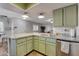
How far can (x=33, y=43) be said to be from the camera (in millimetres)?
1269

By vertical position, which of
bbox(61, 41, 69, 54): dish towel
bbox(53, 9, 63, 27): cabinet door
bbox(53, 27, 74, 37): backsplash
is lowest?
bbox(61, 41, 69, 54): dish towel

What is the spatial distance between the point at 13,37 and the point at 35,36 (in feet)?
1.02

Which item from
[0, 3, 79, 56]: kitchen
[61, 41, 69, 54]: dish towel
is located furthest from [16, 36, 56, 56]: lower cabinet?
[61, 41, 69, 54]: dish towel

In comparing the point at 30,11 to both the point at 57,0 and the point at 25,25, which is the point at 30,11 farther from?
the point at 57,0

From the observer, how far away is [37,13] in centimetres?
112

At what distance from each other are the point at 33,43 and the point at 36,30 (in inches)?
8.4

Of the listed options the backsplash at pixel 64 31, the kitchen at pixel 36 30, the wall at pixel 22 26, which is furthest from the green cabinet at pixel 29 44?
the backsplash at pixel 64 31

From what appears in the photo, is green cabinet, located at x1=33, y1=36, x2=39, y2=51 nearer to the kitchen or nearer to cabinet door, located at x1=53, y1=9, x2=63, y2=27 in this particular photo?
the kitchen

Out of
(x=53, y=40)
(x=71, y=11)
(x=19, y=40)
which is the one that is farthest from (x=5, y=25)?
(x=71, y=11)

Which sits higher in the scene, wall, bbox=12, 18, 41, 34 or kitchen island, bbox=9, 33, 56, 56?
wall, bbox=12, 18, 41, 34

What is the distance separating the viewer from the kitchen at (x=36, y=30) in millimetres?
1031

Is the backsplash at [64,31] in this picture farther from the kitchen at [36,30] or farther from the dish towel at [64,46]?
the dish towel at [64,46]

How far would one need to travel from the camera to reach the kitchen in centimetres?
103

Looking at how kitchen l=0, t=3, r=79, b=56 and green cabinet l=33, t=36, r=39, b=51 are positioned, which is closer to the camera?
kitchen l=0, t=3, r=79, b=56
